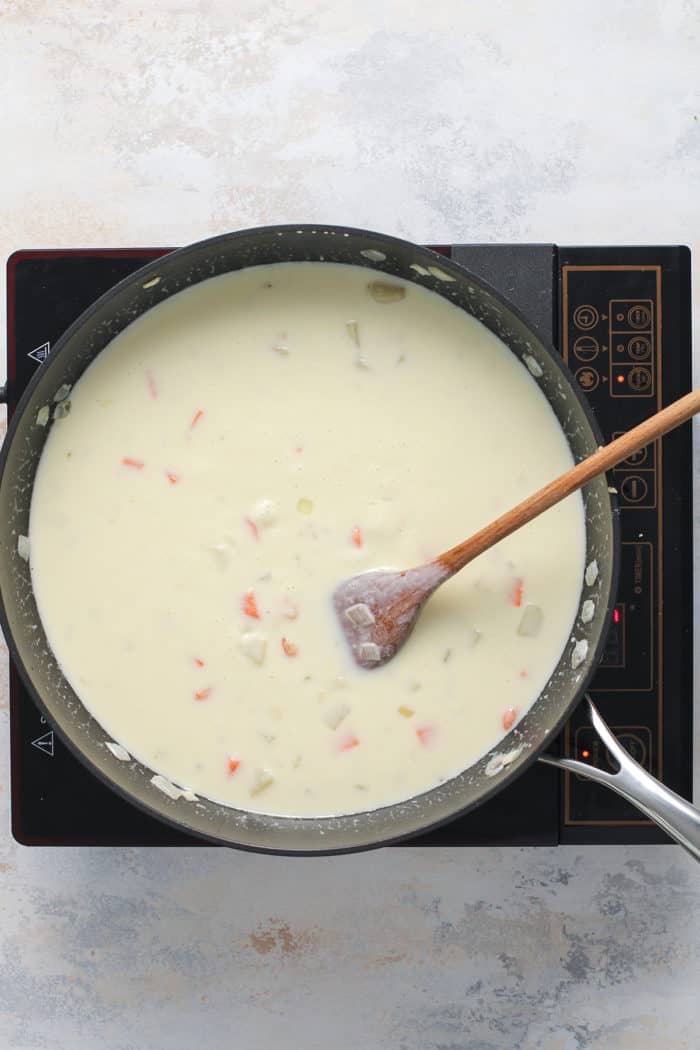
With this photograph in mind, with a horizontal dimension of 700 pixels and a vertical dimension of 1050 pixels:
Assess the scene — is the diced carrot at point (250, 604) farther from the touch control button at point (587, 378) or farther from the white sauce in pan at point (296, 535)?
the touch control button at point (587, 378)

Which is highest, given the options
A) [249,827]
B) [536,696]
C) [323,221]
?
[323,221]

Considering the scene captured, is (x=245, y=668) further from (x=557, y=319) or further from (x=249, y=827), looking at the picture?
(x=557, y=319)

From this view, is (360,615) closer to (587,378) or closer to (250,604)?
(250,604)

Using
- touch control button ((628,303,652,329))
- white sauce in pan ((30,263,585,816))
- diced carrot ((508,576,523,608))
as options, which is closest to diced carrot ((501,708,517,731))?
white sauce in pan ((30,263,585,816))

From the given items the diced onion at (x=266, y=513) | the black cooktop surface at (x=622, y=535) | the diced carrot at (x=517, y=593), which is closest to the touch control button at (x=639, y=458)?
the black cooktop surface at (x=622, y=535)

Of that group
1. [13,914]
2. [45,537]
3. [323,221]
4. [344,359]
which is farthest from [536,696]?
[13,914]

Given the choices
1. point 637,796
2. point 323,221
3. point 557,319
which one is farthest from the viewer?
point 323,221

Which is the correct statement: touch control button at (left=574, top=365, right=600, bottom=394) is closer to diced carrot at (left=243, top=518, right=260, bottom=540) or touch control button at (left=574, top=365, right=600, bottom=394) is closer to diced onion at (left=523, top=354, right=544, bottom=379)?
diced onion at (left=523, top=354, right=544, bottom=379)

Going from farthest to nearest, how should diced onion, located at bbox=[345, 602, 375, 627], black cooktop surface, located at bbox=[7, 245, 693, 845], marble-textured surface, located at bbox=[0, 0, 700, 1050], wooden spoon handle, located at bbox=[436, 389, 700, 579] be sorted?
marble-textured surface, located at bbox=[0, 0, 700, 1050] → black cooktop surface, located at bbox=[7, 245, 693, 845] → diced onion, located at bbox=[345, 602, 375, 627] → wooden spoon handle, located at bbox=[436, 389, 700, 579]
